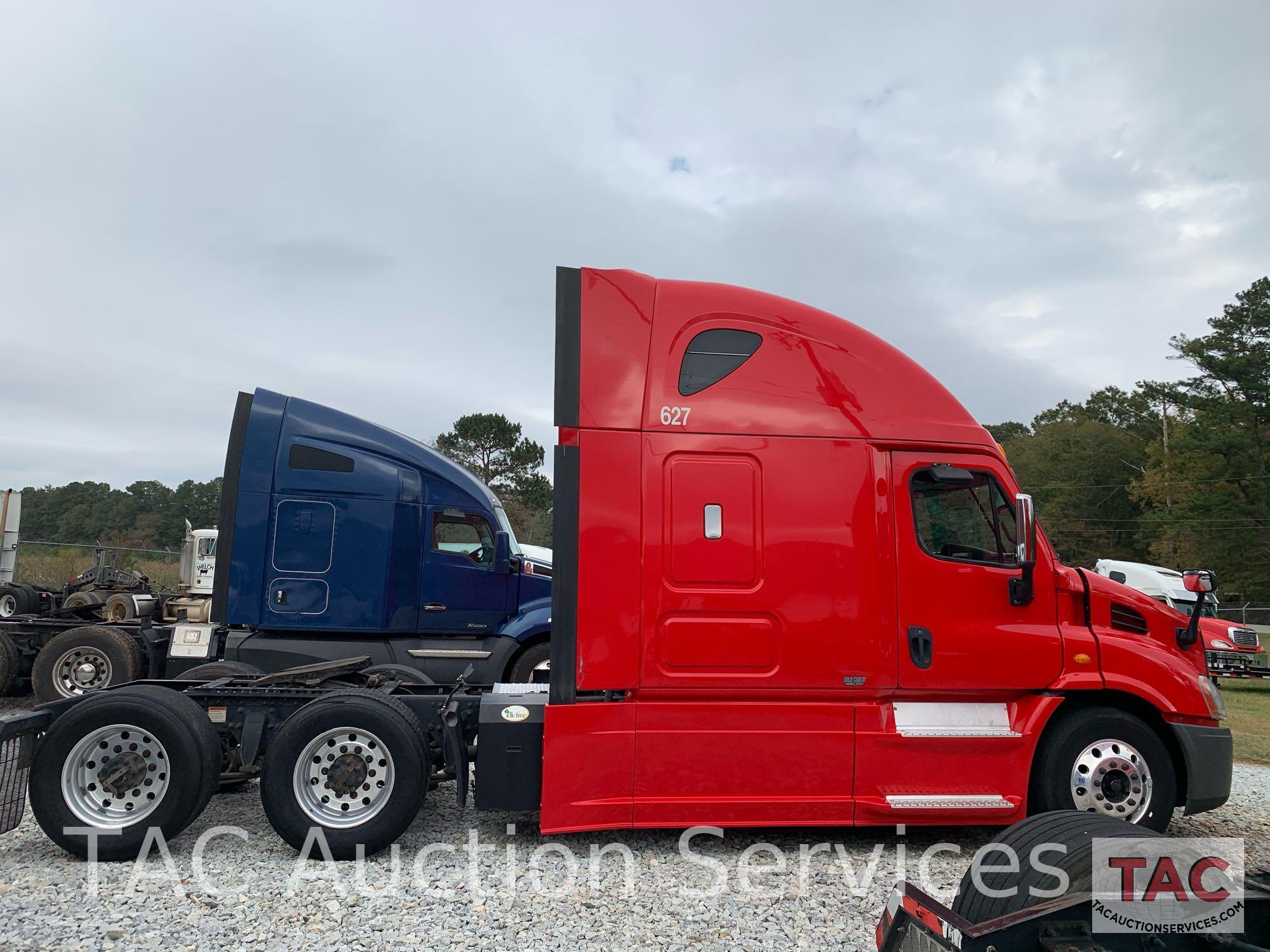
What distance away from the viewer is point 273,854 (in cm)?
479

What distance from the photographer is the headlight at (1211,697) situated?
5188 mm

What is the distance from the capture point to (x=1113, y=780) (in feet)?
16.7

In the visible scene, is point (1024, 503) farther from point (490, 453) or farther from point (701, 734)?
point (490, 453)

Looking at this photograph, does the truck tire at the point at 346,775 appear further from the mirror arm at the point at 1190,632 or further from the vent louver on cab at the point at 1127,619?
the mirror arm at the point at 1190,632

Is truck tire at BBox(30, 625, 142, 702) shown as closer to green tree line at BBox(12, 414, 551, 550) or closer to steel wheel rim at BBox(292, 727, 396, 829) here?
steel wheel rim at BBox(292, 727, 396, 829)

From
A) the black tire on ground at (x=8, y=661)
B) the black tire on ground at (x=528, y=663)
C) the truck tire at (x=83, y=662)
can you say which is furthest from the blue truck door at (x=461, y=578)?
the black tire on ground at (x=8, y=661)

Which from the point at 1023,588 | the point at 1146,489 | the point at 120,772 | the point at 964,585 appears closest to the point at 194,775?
the point at 120,772

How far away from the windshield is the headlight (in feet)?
22.1

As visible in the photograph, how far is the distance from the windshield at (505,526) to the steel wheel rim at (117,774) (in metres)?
5.11

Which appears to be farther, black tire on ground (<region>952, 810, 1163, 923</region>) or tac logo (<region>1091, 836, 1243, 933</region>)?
black tire on ground (<region>952, 810, 1163, 923</region>)

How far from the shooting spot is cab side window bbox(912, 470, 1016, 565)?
5121 mm

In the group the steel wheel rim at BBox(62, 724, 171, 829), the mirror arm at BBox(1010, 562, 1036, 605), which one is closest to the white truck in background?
the mirror arm at BBox(1010, 562, 1036, 605)

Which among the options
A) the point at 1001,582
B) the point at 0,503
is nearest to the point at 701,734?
the point at 1001,582

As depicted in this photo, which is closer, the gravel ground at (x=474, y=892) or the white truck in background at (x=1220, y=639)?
the gravel ground at (x=474, y=892)
